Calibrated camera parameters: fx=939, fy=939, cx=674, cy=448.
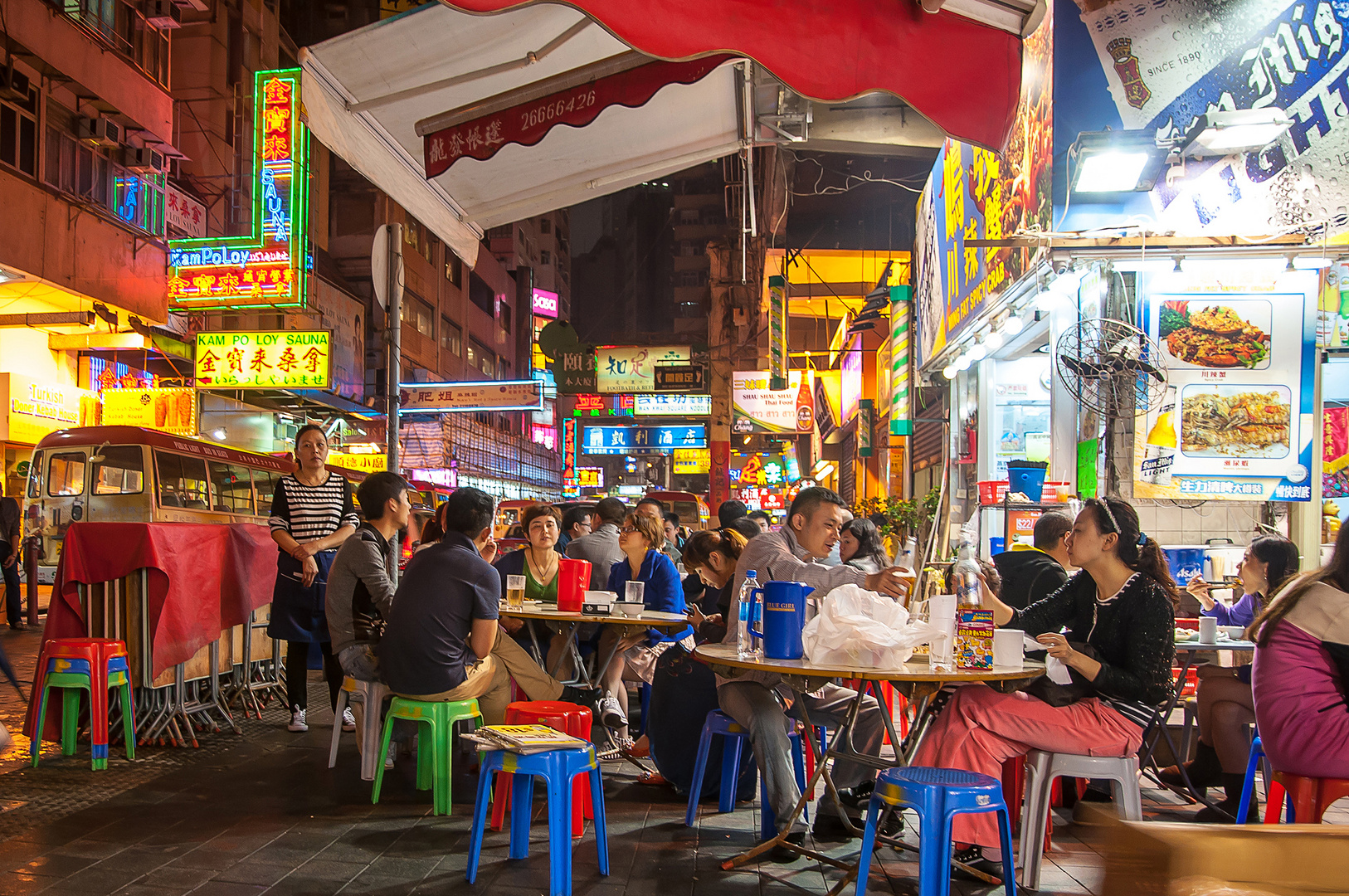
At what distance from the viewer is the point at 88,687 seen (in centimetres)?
550

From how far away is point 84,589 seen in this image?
5953 millimetres

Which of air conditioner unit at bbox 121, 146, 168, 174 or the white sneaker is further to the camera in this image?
air conditioner unit at bbox 121, 146, 168, 174

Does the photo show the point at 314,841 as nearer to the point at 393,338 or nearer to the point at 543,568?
the point at 543,568

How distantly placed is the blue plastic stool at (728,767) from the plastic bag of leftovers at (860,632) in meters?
0.81

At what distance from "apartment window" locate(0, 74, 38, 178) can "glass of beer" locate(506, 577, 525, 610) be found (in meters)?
13.4

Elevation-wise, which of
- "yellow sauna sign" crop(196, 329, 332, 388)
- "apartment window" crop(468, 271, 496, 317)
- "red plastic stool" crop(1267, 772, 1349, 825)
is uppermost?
"apartment window" crop(468, 271, 496, 317)

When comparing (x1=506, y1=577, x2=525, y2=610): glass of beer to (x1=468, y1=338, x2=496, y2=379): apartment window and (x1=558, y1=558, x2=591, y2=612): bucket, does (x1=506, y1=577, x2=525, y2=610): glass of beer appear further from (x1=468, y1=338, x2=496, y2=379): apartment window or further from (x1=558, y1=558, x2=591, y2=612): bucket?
(x1=468, y1=338, x2=496, y2=379): apartment window

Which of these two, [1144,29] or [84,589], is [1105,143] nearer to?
[1144,29]

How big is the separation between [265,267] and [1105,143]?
1204 centimetres

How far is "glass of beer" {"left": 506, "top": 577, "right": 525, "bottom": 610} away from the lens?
19.6ft

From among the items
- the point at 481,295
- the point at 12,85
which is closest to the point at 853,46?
the point at 12,85

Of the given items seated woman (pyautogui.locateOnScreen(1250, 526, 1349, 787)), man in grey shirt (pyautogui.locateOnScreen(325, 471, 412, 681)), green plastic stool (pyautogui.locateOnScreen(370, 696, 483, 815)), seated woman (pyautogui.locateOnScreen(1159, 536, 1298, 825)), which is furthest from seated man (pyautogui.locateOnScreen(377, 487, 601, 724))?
seated woman (pyautogui.locateOnScreen(1159, 536, 1298, 825))

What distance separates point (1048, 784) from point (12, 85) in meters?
17.4

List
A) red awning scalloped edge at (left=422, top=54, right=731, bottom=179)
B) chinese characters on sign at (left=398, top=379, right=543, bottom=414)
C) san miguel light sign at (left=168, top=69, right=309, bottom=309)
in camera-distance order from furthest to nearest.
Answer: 1. chinese characters on sign at (left=398, top=379, right=543, bottom=414)
2. san miguel light sign at (left=168, top=69, right=309, bottom=309)
3. red awning scalloped edge at (left=422, top=54, right=731, bottom=179)
